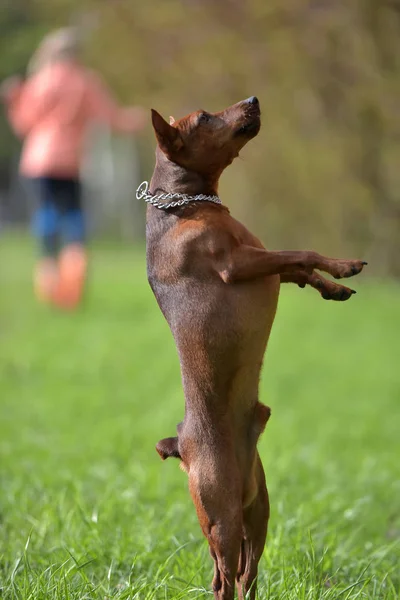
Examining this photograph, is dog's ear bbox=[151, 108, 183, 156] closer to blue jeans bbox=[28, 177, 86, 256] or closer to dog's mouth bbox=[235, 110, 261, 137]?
dog's mouth bbox=[235, 110, 261, 137]

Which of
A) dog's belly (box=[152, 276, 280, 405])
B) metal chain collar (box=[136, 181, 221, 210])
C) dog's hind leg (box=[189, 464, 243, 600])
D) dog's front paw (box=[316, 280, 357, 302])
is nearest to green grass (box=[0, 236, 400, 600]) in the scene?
dog's hind leg (box=[189, 464, 243, 600])

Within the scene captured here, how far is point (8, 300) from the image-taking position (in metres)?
11.3

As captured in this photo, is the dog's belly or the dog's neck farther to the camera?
the dog's neck

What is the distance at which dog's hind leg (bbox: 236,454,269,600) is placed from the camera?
2.22 m

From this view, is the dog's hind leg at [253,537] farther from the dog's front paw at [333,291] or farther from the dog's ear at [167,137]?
the dog's ear at [167,137]

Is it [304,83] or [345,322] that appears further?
[304,83]

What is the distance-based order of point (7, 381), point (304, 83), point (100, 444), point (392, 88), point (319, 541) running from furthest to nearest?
point (304, 83) → point (392, 88) → point (7, 381) → point (100, 444) → point (319, 541)

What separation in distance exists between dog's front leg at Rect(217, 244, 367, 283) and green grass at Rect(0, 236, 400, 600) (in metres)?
0.86

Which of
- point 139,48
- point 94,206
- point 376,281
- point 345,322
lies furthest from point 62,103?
point 94,206

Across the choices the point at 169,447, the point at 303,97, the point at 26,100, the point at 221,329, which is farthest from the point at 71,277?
the point at 221,329

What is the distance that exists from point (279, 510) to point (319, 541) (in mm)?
333

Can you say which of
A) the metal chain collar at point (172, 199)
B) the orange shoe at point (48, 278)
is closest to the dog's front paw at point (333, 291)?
the metal chain collar at point (172, 199)

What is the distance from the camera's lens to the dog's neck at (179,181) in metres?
2.19

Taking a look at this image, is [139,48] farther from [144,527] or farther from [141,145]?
[144,527]
